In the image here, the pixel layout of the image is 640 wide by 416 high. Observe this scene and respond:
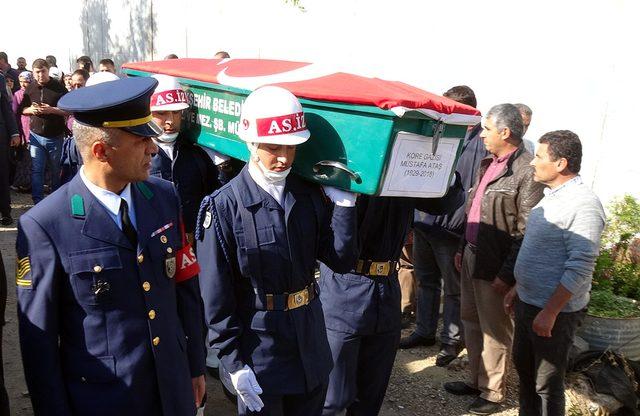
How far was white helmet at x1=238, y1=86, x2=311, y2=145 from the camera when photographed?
2533mm

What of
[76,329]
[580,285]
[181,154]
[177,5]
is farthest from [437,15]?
[177,5]

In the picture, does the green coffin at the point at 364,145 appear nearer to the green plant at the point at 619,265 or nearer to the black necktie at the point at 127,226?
the black necktie at the point at 127,226

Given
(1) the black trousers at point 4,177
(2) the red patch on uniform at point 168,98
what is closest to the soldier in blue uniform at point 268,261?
(2) the red patch on uniform at point 168,98

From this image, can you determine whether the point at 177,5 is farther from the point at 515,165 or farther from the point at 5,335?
the point at 515,165

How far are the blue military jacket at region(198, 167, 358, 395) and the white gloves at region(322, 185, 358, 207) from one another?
0.03m

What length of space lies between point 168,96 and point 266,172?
1.31 m

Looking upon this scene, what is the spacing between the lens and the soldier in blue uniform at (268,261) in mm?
2619

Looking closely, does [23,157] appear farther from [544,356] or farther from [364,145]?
[544,356]

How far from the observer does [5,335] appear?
4.85 m

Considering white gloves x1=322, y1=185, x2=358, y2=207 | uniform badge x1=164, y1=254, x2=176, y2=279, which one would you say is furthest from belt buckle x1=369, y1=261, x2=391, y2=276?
uniform badge x1=164, y1=254, x2=176, y2=279

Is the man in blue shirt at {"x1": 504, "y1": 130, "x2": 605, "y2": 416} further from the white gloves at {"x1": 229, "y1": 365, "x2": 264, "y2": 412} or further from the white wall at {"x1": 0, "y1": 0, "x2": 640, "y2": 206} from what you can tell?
the white gloves at {"x1": 229, "y1": 365, "x2": 264, "y2": 412}

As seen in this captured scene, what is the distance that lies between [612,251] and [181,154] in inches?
140

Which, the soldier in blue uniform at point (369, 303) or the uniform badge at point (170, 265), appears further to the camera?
the soldier in blue uniform at point (369, 303)

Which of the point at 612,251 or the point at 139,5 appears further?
the point at 139,5
